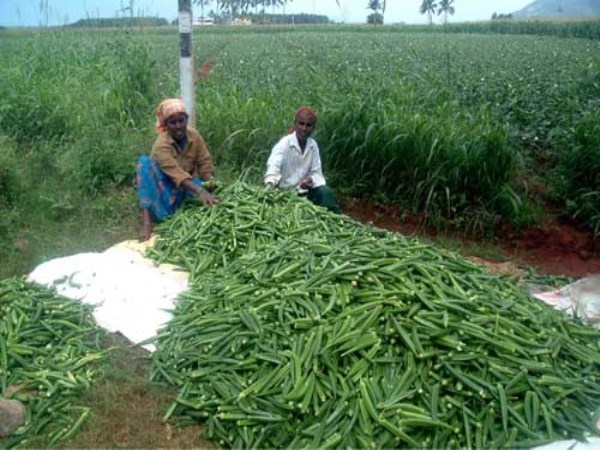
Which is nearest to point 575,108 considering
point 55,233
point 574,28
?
point 55,233

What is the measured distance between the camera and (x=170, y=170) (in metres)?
5.58

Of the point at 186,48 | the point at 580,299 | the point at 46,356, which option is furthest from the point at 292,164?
the point at 46,356

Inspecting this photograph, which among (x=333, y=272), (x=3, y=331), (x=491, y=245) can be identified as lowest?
(x=491, y=245)

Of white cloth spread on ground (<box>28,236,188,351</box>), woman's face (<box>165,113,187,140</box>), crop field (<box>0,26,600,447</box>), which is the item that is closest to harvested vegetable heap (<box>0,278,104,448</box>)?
crop field (<box>0,26,600,447</box>)

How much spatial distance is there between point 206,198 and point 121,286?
1125mm

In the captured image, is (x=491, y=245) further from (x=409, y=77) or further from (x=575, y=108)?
(x=409, y=77)

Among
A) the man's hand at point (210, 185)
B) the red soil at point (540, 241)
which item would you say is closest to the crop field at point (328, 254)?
the red soil at point (540, 241)

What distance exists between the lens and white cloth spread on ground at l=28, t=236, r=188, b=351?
422 centimetres

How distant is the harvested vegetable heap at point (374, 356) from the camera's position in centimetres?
308

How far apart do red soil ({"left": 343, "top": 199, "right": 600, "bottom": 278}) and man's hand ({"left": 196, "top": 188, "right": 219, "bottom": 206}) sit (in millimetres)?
1989

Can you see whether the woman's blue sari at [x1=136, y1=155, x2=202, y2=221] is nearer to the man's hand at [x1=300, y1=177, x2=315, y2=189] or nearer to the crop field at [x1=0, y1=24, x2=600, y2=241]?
the man's hand at [x1=300, y1=177, x2=315, y2=189]

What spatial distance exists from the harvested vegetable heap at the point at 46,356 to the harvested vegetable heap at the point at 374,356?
446mm

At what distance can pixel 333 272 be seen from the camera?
3.74 metres

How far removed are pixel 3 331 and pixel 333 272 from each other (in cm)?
194
